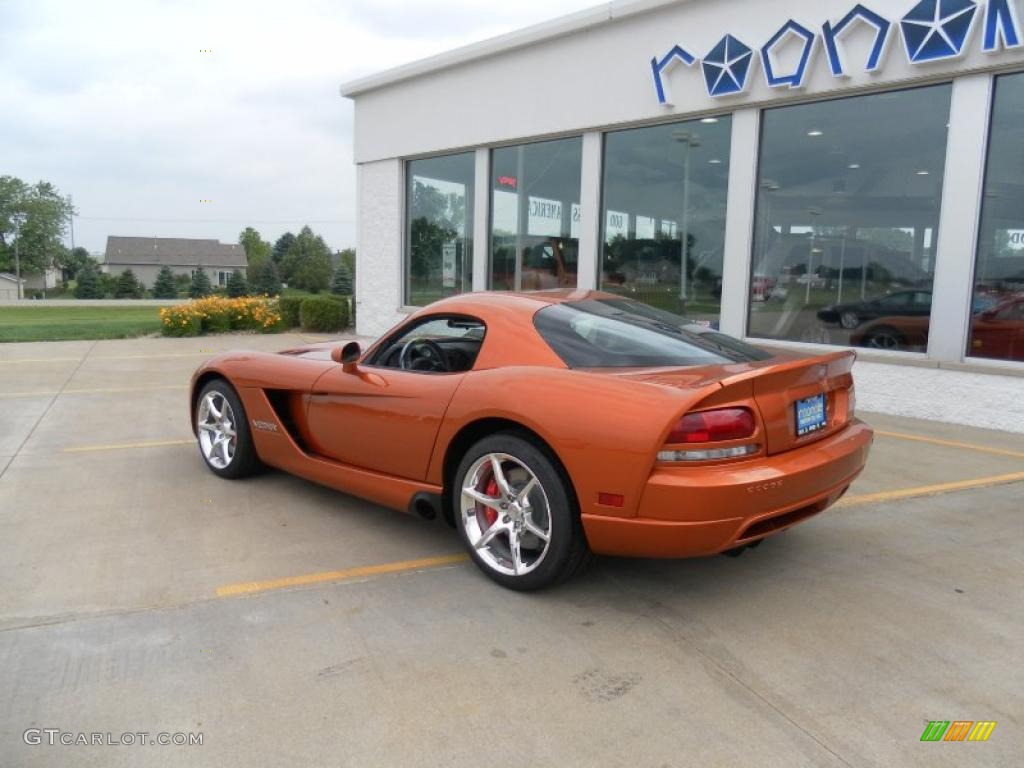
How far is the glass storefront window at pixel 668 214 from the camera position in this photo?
32.2ft

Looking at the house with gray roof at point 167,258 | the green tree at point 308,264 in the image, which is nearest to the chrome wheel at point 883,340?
the green tree at point 308,264

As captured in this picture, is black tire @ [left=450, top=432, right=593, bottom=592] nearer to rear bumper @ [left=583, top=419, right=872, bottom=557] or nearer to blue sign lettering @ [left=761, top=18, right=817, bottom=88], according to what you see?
rear bumper @ [left=583, top=419, right=872, bottom=557]

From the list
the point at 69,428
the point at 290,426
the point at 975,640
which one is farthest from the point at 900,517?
the point at 69,428

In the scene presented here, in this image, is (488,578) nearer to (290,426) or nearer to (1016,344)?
(290,426)

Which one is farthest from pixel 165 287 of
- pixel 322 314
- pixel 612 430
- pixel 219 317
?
pixel 612 430

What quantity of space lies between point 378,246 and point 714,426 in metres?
12.9

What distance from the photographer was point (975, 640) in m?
3.00

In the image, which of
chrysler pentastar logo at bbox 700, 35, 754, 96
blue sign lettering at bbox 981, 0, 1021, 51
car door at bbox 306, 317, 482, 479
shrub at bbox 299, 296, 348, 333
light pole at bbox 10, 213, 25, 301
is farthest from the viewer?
light pole at bbox 10, 213, 25, 301

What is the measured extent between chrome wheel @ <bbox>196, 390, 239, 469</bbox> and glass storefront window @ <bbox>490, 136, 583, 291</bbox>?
6.85m

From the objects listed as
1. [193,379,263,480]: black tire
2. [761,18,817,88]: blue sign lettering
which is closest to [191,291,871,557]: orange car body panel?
[193,379,263,480]: black tire

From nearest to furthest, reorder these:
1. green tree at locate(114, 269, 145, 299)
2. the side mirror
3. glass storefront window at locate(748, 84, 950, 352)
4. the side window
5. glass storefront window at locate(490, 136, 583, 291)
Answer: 1. the side window
2. the side mirror
3. glass storefront window at locate(748, 84, 950, 352)
4. glass storefront window at locate(490, 136, 583, 291)
5. green tree at locate(114, 269, 145, 299)

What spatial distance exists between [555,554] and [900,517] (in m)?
2.53

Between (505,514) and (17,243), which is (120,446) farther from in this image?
(17,243)

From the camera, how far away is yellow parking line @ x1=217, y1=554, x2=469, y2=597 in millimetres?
3432
